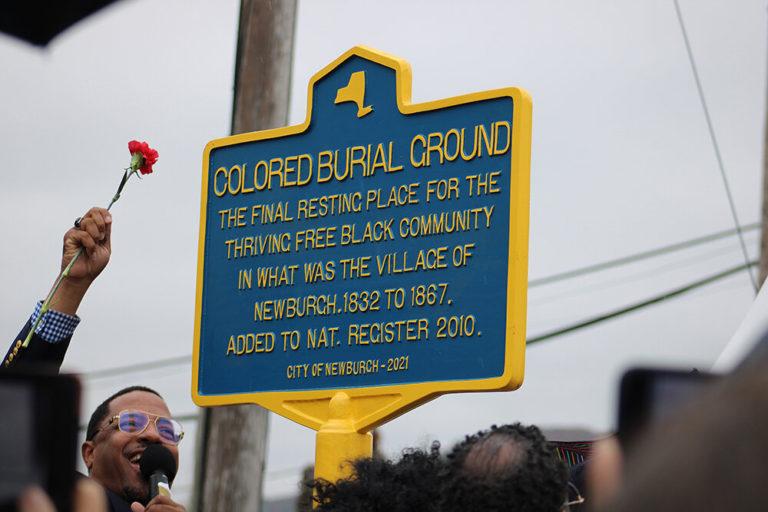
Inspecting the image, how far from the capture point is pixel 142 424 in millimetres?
4633

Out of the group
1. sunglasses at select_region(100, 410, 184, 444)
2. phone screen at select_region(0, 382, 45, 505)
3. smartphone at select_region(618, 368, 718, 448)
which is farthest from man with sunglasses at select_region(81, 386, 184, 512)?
smartphone at select_region(618, 368, 718, 448)

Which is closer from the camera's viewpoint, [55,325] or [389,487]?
[389,487]

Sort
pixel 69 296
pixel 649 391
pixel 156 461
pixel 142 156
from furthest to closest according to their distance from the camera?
pixel 142 156 < pixel 69 296 < pixel 156 461 < pixel 649 391

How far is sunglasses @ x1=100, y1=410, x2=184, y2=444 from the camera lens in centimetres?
462

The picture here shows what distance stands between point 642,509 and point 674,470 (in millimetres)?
31

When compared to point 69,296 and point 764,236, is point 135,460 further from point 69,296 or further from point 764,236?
point 764,236

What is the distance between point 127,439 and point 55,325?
18.5 inches

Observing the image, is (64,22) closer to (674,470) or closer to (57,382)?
(57,382)

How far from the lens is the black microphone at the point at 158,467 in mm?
4406

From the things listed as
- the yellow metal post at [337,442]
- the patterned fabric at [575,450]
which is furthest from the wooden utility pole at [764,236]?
the patterned fabric at [575,450]

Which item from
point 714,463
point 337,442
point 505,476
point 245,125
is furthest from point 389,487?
point 245,125

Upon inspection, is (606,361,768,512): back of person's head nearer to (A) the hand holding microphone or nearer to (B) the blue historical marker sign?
(A) the hand holding microphone

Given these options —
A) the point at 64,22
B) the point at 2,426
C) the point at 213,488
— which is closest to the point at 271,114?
the point at 213,488

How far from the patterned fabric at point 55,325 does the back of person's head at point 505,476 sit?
2206 millimetres
